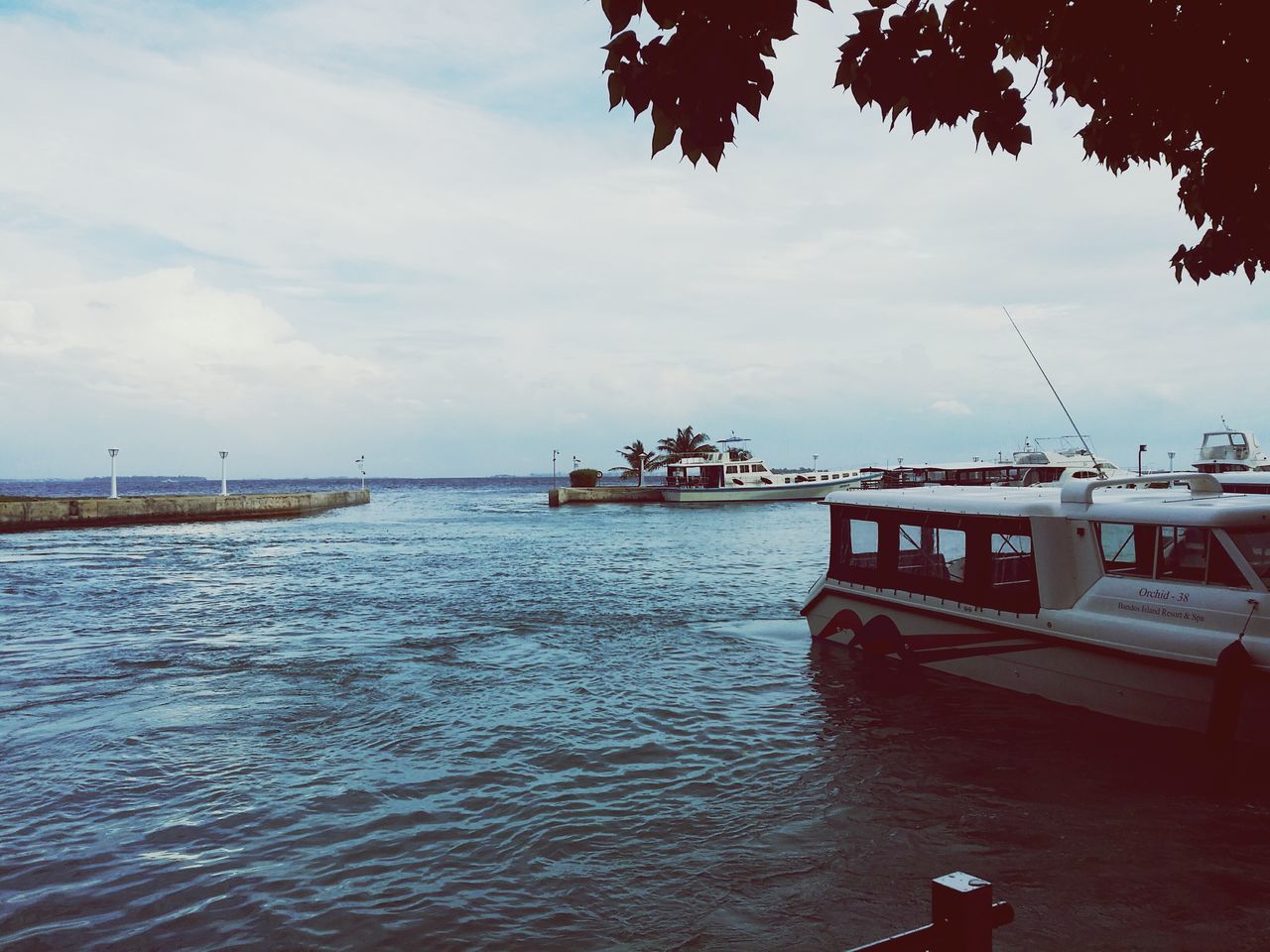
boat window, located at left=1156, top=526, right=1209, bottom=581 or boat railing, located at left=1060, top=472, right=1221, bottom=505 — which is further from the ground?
boat railing, located at left=1060, top=472, right=1221, bottom=505

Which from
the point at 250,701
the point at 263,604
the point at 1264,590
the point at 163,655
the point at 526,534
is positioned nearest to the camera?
the point at 1264,590

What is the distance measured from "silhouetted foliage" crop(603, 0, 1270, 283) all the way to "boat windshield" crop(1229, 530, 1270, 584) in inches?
181

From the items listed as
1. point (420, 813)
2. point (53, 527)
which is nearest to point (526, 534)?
point (53, 527)

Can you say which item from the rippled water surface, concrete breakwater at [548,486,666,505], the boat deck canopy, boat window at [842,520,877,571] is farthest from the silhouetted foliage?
concrete breakwater at [548,486,666,505]

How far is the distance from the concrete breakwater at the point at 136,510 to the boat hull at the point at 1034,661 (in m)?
49.9

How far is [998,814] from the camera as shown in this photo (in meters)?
8.19

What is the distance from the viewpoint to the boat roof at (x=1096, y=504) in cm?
921

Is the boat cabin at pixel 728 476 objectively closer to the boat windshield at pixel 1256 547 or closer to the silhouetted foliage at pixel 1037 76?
the boat windshield at pixel 1256 547

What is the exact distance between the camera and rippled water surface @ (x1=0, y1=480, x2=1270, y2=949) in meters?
6.41

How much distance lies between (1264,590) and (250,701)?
13332 millimetres

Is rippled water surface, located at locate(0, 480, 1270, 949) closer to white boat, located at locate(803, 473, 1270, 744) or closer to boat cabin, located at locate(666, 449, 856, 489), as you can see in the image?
white boat, located at locate(803, 473, 1270, 744)

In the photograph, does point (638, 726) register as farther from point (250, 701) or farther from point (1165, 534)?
point (1165, 534)

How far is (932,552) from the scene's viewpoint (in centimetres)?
1329

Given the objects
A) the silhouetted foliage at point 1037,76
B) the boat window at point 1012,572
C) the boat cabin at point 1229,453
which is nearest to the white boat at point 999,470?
the boat cabin at point 1229,453
